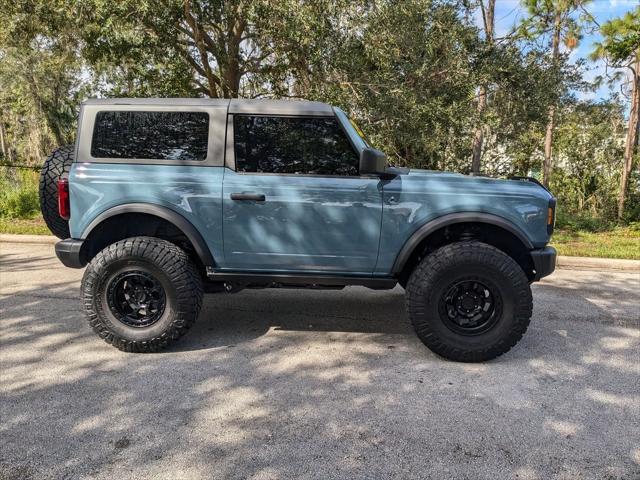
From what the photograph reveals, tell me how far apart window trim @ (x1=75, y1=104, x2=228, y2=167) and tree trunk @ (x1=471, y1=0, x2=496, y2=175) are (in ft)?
20.2

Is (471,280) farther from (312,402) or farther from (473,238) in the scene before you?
(312,402)

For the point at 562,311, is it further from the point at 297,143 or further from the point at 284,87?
the point at 284,87

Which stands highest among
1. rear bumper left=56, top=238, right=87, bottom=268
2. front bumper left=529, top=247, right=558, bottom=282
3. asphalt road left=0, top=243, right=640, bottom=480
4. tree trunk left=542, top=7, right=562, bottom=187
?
tree trunk left=542, top=7, right=562, bottom=187

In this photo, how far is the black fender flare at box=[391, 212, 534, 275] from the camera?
3533mm

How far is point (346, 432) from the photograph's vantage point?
2.61 meters

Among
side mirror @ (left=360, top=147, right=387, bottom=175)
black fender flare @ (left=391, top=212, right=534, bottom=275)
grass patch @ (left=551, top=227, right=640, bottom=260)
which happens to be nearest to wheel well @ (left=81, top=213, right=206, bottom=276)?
side mirror @ (left=360, top=147, right=387, bottom=175)

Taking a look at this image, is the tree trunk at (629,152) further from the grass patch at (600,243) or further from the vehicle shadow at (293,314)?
the vehicle shadow at (293,314)

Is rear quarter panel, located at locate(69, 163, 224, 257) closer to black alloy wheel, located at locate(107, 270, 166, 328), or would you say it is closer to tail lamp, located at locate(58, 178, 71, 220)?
tail lamp, located at locate(58, 178, 71, 220)

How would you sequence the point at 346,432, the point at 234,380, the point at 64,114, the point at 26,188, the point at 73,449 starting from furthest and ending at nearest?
1. the point at 64,114
2. the point at 26,188
3. the point at 234,380
4. the point at 346,432
5. the point at 73,449

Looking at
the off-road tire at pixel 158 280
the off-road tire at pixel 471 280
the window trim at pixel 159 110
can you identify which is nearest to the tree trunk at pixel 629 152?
the off-road tire at pixel 471 280

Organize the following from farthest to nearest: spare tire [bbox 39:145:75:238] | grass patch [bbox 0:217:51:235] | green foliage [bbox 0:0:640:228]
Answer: grass patch [bbox 0:217:51:235]
green foliage [bbox 0:0:640:228]
spare tire [bbox 39:145:75:238]

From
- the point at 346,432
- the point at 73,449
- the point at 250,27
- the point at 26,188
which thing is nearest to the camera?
the point at 73,449

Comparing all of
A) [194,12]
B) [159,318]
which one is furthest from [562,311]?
[194,12]

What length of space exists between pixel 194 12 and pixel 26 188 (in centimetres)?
595
